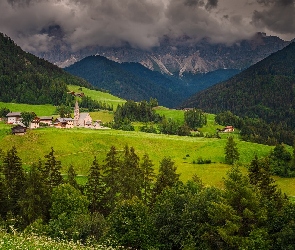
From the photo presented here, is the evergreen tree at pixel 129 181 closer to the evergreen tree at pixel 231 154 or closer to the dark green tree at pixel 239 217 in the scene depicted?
the dark green tree at pixel 239 217

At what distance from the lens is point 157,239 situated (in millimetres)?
49469

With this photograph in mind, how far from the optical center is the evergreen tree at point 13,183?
228ft

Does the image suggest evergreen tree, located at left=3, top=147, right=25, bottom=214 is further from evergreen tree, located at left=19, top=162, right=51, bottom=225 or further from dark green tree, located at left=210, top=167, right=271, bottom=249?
dark green tree, located at left=210, top=167, right=271, bottom=249

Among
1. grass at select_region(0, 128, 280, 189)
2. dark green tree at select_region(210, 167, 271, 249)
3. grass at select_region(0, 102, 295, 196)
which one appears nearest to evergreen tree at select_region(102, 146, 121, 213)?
dark green tree at select_region(210, 167, 271, 249)

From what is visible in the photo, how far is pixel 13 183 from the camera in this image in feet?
242

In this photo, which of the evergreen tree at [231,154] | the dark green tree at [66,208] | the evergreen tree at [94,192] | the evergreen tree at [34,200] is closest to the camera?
the dark green tree at [66,208]

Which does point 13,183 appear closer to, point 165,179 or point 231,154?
point 165,179

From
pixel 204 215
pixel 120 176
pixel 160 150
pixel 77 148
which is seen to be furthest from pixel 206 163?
pixel 204 215

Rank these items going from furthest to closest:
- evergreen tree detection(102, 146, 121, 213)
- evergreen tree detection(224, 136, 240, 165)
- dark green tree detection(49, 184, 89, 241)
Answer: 1. evergreen tree detection(224, 136, 240, 165)
2. evergreen tree detection(102, 146, 121, 213)
3. dark green tree detection(49, 184, 89, 241)

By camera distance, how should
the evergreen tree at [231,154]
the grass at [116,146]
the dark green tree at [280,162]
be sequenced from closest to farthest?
the dark green tree at [280,162] < the grass at [116,146] < the evergreen tree at [231,154]

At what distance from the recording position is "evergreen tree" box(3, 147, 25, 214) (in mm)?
69500

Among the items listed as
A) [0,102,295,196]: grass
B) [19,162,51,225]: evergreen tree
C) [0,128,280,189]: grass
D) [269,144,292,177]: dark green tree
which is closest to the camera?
[19,162,51,225]: evergreen tree

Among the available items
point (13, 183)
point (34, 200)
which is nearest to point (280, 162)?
point (34, 200)

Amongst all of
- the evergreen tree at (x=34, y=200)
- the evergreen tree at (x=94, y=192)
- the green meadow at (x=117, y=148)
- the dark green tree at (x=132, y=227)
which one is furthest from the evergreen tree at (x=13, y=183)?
the green meadow at (x=117, y=148)
